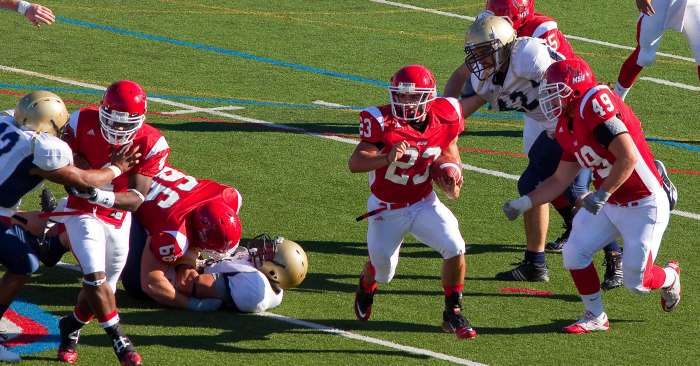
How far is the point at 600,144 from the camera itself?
7254mm

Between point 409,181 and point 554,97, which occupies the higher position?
point 554,97

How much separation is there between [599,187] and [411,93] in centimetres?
119

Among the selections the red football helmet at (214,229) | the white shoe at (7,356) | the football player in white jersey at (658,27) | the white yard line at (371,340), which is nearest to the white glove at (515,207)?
the white yard line at (371,340)

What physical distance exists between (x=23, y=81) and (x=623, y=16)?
8503mm

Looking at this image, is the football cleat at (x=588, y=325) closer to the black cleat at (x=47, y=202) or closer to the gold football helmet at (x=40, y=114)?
the gold football helmet at (x=40, y=114)

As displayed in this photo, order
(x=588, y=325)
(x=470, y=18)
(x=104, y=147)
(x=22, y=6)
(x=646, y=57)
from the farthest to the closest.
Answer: (x=470, y=18), (x=646, y=57), (x=22, y=6), (x=588, y=325), (x=104, y=147)

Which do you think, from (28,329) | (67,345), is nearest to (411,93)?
(67,345)

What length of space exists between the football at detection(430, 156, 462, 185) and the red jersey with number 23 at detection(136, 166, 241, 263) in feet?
4.72

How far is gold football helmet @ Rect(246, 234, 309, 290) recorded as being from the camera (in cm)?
795

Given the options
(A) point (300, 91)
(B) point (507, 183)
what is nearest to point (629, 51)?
(A) point (300, 91)

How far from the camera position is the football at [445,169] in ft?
24.0

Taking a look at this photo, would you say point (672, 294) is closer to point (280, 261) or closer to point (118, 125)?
point (280, 261)

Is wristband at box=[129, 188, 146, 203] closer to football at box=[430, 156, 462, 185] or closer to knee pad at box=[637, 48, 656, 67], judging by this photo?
football at box=[430, 156, 462, 185]

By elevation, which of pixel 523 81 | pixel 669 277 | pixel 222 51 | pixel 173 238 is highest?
pixel 523 81
